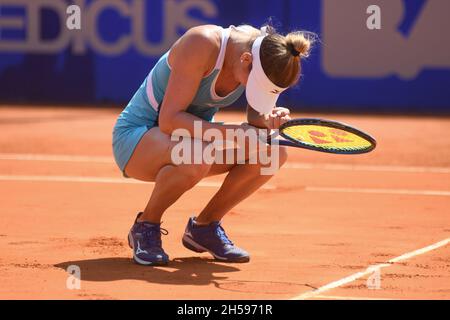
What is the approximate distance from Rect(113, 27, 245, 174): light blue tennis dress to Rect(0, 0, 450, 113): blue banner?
8.59 m

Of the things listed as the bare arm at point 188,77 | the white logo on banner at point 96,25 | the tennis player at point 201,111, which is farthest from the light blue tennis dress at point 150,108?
the white logo on banner at point 96,25

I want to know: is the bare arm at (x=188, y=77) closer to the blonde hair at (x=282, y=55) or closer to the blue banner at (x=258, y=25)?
the blonde hair at (x=282, y=55)

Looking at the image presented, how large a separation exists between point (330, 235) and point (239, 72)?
142 cm

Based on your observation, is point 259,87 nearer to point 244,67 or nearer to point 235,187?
point 244,67

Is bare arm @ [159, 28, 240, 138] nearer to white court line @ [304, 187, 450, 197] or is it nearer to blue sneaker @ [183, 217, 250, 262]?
blue sneaker @ [183, 217, 250, 262]

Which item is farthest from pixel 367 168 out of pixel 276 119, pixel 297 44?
pixel 297 44

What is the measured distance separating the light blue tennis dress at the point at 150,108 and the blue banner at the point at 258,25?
8.59 meters

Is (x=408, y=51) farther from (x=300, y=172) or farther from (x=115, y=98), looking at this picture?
(x=300, y=172)

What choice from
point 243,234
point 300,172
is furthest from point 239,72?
point 300,172

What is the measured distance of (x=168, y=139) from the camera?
188 inches

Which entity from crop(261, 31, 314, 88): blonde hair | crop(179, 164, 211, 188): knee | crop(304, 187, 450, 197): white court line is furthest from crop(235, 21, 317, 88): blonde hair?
crop(304, 187, 450, 197): white court line

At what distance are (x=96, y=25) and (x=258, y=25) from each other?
2245 millimetres

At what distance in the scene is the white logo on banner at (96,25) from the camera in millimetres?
13961
